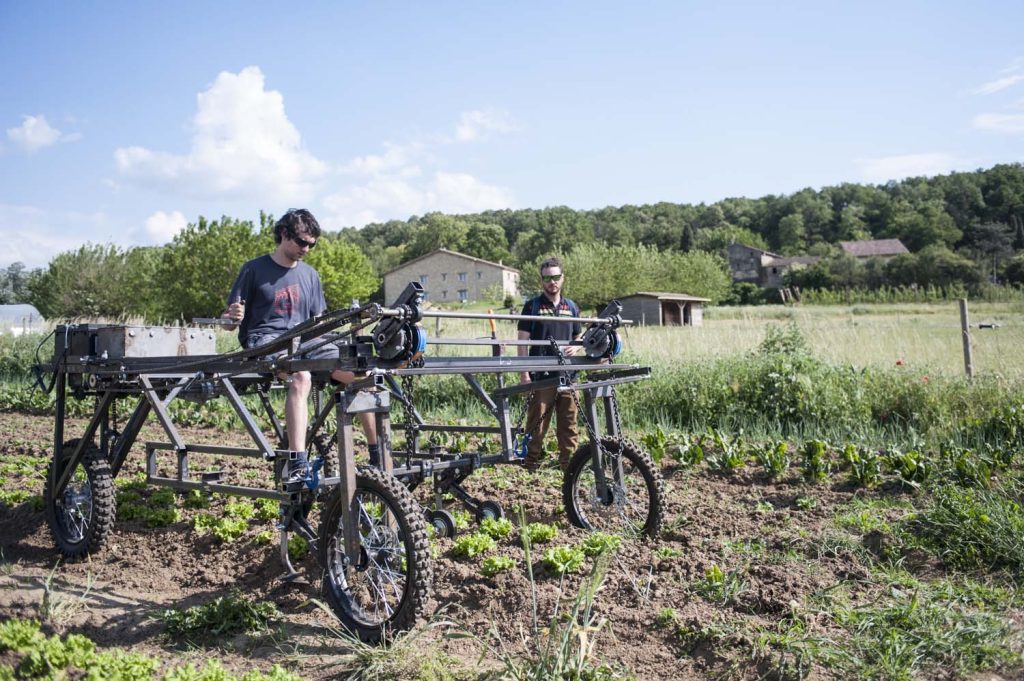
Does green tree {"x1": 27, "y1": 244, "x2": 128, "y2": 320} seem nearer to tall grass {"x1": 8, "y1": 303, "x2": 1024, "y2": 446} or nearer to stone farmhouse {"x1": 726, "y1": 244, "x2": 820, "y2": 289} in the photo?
tall grass {"x1": 8, "y1": 303, "x2": 1024, "y2": 446}

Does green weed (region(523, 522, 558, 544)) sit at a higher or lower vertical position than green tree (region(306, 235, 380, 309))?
lower

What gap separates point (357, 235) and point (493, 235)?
21401mm

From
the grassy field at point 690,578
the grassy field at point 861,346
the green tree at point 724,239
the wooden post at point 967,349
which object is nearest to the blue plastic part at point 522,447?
the grassy field at point 690,578

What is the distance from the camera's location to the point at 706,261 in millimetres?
71250

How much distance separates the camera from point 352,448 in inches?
137

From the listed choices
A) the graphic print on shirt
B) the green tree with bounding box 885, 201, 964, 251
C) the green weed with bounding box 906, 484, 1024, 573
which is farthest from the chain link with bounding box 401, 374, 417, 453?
the green tree with bounding box 885, 201, 964, 251

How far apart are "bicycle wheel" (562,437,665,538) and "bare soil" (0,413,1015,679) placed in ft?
0.57

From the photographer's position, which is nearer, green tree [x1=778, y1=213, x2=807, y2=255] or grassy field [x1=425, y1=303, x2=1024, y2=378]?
grassy field [x1=425, y1=303, x2=1024, y2=378]

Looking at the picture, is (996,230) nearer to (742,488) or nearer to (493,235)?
(493,235)

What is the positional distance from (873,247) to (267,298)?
11345 cm

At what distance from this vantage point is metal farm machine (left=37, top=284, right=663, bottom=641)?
11.3ft

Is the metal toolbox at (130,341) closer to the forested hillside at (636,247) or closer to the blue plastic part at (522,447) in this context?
the blue plastic part at (522,447)

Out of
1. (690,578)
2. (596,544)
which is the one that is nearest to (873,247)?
(596,544)

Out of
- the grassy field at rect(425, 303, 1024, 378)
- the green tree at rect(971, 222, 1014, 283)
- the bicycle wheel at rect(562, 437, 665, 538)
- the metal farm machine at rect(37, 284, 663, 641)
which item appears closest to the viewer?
the metal farm machine at rect(37, 284, 663, 641)
